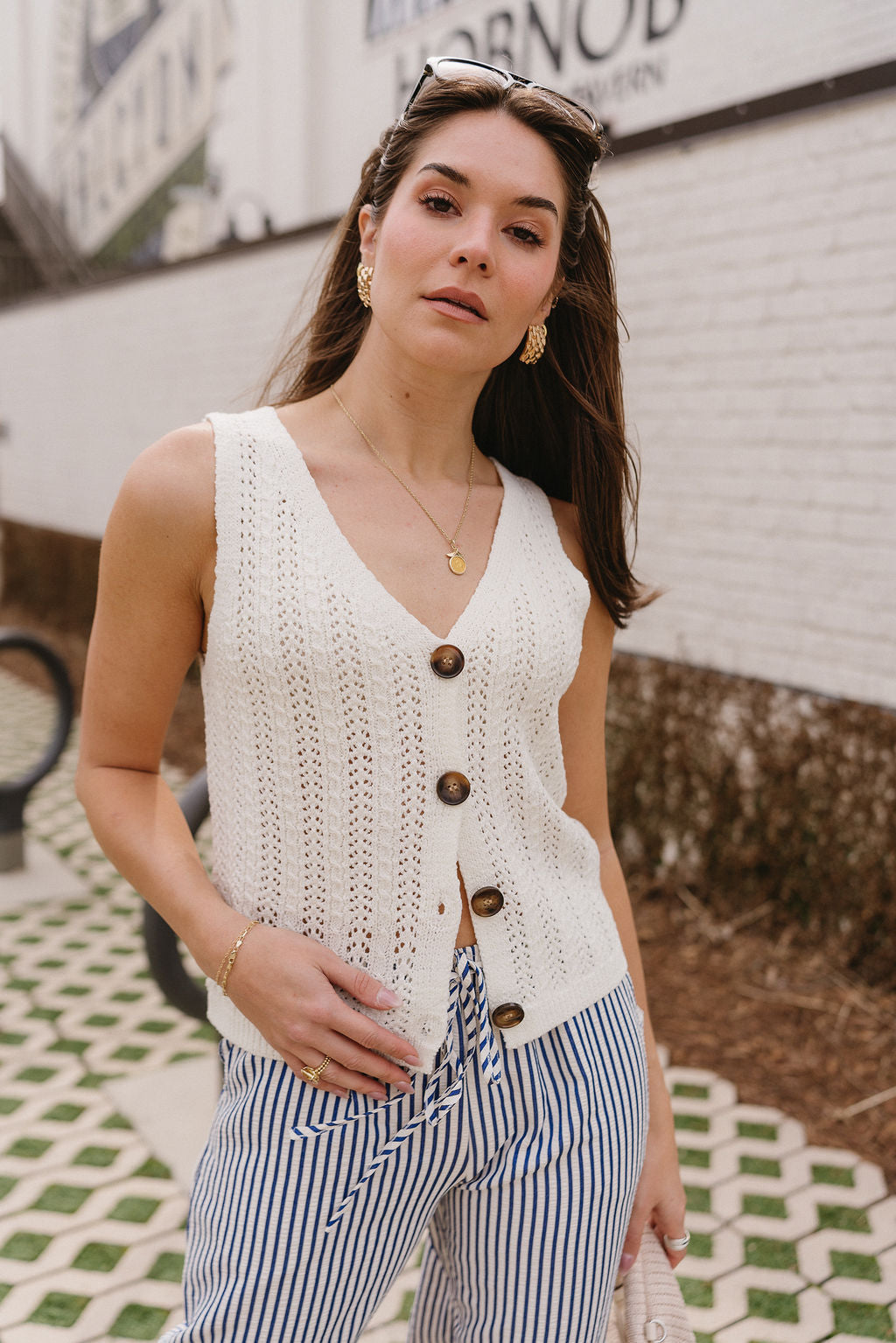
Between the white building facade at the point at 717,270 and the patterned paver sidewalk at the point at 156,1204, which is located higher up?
the white building facade at the point at 717,270

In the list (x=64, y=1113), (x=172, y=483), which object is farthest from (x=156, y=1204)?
(x=172, y=483)

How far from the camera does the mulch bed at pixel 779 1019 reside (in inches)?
137

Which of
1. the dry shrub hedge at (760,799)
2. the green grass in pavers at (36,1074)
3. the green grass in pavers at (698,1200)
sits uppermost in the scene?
the dry shrub hedge at (760,799)

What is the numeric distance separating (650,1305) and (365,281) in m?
1.33

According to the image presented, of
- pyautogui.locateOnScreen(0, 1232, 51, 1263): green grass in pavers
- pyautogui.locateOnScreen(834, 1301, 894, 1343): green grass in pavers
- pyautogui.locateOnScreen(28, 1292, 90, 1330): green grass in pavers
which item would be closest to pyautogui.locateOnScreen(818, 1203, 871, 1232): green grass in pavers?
pyautogui.locateOnScreen(834, 1301, 894, 1343): green grass in pavers

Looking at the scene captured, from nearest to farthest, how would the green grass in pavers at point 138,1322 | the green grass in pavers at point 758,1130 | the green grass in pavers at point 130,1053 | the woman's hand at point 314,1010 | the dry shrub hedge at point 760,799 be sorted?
the woman's hand at point 314,1010 < the green grass in pavers at point 138,1322 < the green grass in pavers at point 758,1130 < the green grass in pavers at point 130,1053 < the dry shrub hedge at point 760,799

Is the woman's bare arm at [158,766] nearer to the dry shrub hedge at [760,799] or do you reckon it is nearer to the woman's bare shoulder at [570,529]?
the woman's bare shoulder at [570,529]

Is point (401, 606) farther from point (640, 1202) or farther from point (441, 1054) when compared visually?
point (640, 1202)

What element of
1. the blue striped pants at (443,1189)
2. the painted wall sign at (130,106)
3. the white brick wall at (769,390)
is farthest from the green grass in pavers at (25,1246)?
the painted wall sign at (130,106)

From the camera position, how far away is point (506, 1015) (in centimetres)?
125

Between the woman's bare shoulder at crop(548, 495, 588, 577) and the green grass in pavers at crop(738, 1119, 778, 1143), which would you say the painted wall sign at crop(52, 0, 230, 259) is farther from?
the woman's bare shoulder at crop(548, 495, 588, 577)

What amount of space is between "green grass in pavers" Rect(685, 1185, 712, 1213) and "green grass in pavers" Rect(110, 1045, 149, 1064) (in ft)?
5.99

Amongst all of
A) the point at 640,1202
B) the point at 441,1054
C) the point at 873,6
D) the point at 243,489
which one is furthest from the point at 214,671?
the point at 873,6

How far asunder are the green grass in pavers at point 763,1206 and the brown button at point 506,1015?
7.11 feet
